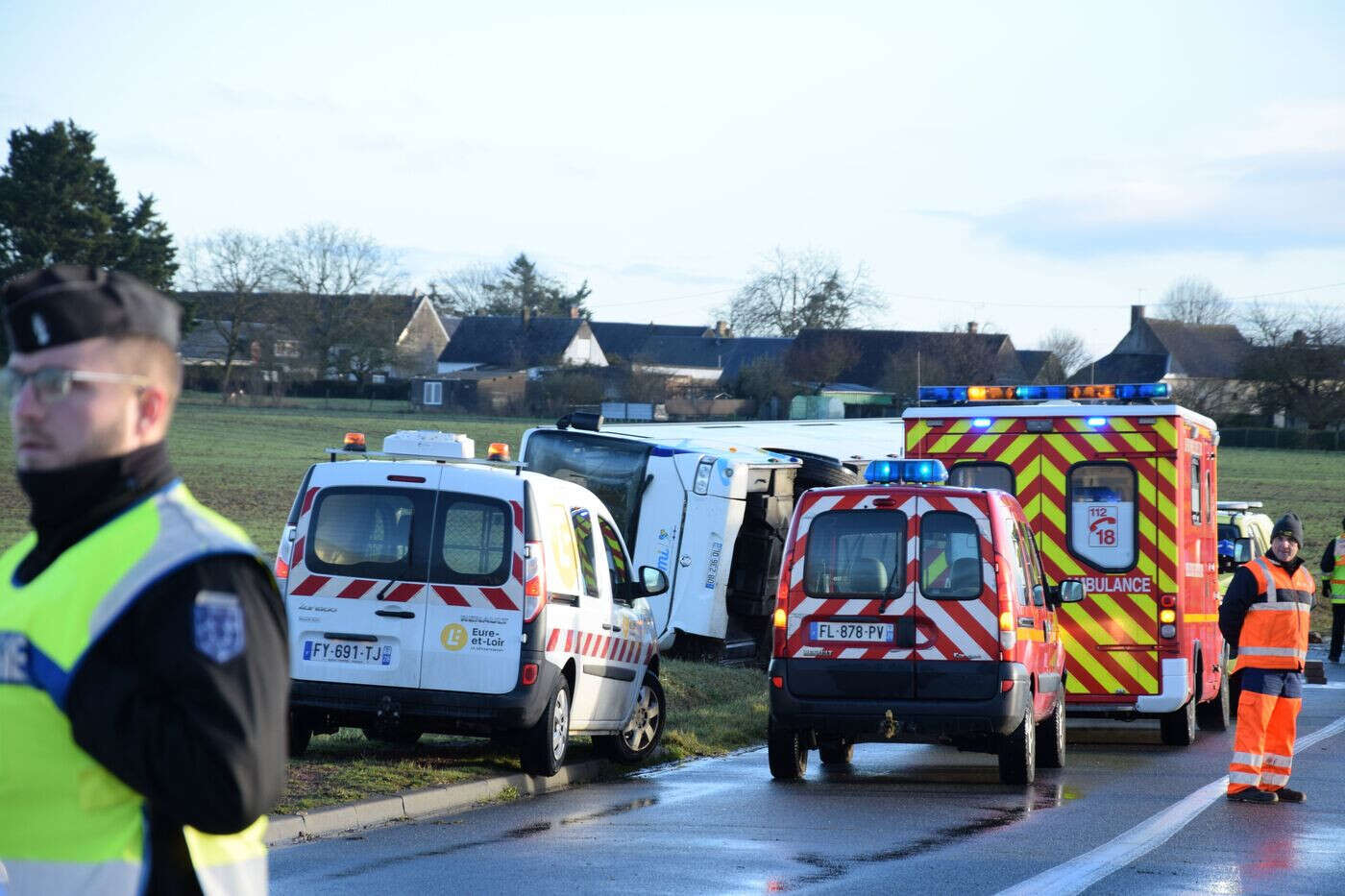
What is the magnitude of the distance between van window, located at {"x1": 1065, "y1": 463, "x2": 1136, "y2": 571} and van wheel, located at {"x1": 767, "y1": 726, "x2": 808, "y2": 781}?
3708mm

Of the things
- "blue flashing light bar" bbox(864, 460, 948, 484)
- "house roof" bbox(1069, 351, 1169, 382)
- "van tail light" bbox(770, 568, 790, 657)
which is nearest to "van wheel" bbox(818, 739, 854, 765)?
"van tail light" bbox(770, 568, 790, 657)

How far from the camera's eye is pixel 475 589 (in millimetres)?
11430

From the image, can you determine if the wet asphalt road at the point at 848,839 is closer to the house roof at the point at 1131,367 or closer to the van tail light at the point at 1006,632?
the van tail light at the point at 1006,632

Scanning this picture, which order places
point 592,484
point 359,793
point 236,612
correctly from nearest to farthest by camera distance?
point 236,612 → point 359,793 → point 592,484

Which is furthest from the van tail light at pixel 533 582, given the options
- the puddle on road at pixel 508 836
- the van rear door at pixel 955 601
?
the van rear door at pixel 955 601

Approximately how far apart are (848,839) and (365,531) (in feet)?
12.4

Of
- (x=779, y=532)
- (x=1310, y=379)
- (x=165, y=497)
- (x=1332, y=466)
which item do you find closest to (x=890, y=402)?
(x=1310, y=379)

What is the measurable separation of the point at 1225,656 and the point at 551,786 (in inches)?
327

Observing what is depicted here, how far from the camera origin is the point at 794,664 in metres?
12.3

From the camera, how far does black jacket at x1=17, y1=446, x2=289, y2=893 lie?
8.55 ft

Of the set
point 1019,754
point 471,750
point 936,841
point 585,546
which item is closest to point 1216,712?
point 1019,754

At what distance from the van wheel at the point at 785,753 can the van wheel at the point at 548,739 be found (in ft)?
4.91

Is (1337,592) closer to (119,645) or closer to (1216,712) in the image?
(1216,712)

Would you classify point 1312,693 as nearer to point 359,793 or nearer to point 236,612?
point 359,793
